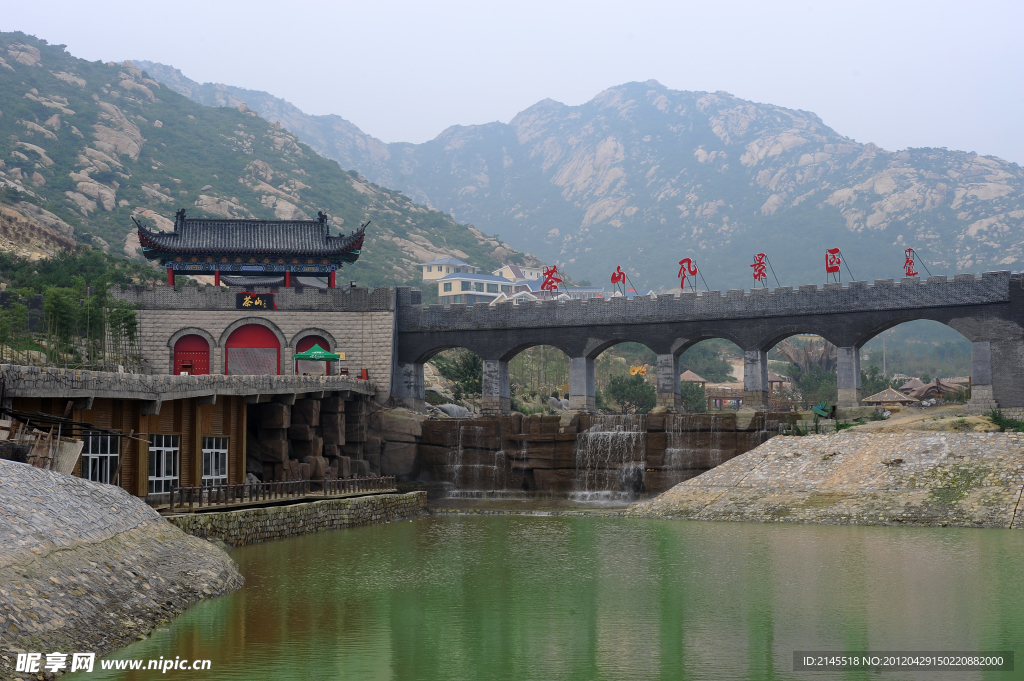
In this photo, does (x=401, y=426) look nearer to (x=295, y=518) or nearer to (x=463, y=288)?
(x=295, y=518)

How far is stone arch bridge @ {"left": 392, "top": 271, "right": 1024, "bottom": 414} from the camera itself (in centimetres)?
4512

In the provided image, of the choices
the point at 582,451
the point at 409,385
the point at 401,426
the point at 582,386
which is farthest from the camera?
the point at 409,385

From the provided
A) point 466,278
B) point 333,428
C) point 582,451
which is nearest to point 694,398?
point 582,451

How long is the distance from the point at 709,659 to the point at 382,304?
40.4 metres

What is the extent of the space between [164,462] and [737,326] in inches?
1195

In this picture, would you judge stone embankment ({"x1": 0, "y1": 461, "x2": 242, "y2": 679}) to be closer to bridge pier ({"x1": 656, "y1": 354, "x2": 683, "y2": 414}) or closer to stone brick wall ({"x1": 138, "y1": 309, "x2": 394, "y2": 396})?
stone brick wall ({"x1": 138, "y1": 309, "x2": 394, "y2": 396})

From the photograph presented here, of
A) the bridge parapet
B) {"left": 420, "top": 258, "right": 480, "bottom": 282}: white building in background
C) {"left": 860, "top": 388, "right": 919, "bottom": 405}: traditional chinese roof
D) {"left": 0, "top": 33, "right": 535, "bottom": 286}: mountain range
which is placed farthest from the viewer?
{"left": 420, "top": 258, "right": 480, "bottom": 282}: white building in background

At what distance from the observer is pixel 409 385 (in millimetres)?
56500

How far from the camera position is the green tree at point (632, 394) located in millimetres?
77875

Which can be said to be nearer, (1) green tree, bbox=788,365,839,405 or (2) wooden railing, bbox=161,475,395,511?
(2) wooden railing, bbox=161,475,395,511

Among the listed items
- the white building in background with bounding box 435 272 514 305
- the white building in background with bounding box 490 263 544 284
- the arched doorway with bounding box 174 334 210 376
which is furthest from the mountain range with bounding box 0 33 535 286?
the arched doorway with bounding box 174 334 210 376

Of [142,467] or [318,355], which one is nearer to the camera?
[142,467]

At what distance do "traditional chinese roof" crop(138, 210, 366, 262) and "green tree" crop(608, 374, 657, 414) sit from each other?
29.5m

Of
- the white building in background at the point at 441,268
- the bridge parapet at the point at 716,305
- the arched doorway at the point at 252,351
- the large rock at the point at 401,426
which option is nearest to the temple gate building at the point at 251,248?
the arched doorway at the point at 252,351
